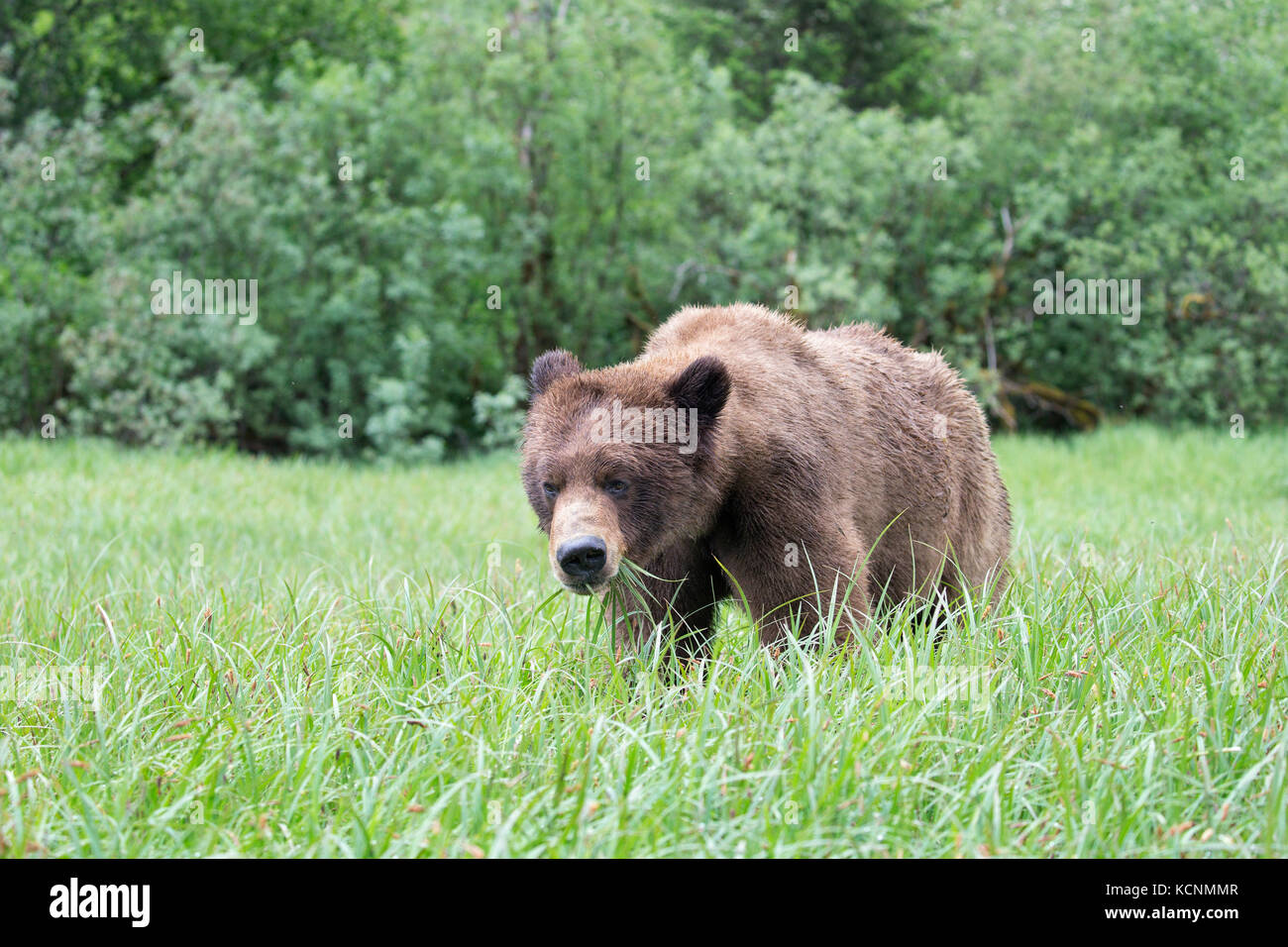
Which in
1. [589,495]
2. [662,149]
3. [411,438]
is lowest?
[411,438]

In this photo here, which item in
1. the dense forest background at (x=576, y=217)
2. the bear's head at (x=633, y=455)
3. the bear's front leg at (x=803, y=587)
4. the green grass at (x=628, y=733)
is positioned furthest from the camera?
the dense forest background at (x=576, y=217)

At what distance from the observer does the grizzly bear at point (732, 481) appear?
403 centimetres

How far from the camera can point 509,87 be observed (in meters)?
17.1

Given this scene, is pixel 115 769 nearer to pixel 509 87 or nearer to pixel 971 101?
pixel 509 87

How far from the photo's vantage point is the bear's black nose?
12.1 feet

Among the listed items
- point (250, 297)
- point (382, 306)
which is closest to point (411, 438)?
point (382, 306)

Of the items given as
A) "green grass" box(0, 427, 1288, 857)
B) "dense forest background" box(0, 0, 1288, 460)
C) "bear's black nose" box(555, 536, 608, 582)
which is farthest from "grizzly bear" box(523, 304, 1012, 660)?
"dense forest background" box(0, 0, 1288, 460)

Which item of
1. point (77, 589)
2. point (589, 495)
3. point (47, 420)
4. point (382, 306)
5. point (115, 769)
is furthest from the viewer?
point (382, 306)

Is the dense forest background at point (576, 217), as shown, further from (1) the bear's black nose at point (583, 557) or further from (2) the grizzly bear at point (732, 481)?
(1) the bear's black nose at point (583, 557)

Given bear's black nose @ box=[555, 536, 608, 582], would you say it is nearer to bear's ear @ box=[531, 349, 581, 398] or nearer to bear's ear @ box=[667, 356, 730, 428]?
bear's ear @ box=[667, 356, 730, 428]

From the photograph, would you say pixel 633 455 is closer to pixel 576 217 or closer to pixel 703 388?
pixel 703 388

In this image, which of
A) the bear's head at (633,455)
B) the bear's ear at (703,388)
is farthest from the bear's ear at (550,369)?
the bear's ear at (703,388)

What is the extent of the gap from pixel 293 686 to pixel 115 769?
2.45 feet
